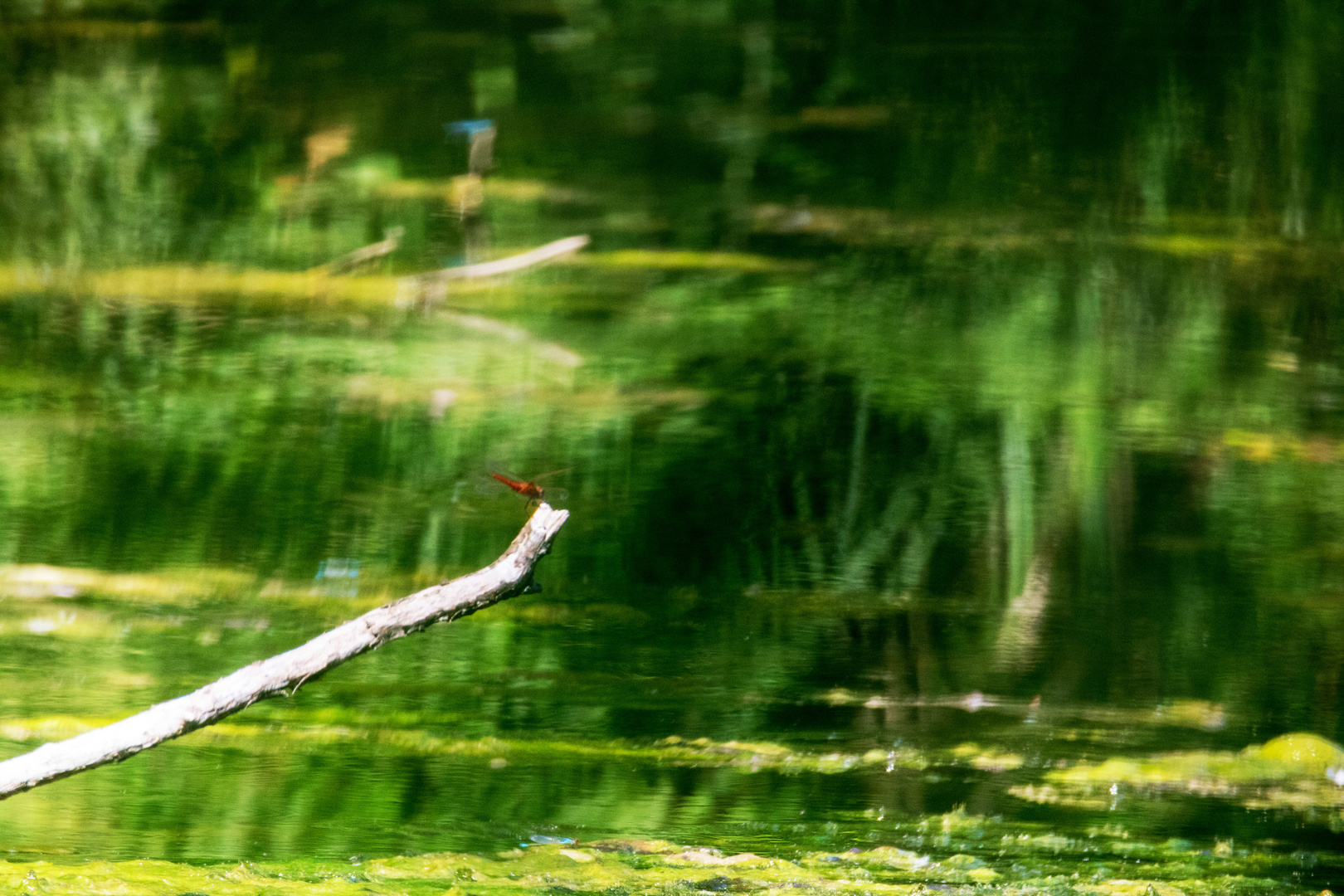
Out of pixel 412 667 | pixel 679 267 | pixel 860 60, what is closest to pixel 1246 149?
pixel 860 60

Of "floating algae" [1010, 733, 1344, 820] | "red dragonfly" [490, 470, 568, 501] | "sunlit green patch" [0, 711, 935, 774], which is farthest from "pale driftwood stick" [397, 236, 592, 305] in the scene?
"floating algae" [1010, 733, 1344, 820]

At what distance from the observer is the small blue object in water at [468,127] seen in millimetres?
936

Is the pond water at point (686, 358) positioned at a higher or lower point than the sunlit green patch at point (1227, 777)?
higher

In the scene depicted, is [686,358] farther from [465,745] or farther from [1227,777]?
[1227,777]

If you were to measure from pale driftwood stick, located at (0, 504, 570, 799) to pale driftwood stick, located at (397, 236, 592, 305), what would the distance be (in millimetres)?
373

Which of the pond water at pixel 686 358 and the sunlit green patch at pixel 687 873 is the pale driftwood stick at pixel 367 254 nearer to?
the pond water at pixel 686 358

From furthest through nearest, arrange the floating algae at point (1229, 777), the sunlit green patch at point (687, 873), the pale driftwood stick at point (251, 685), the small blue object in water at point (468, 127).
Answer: the small blue object in water at point (468, 127) < the floating algae at point (1229, 777) < the sunlit green patch at point (687, 873) < the pale driftwood stick at point (251, 685)

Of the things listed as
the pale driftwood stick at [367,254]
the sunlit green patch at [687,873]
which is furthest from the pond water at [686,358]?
the sunlit green patch at [687,873]

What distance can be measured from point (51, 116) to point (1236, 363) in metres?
0.83

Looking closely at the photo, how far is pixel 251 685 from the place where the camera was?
62cm

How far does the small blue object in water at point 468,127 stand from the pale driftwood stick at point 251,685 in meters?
0.42

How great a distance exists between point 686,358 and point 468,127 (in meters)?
0.22

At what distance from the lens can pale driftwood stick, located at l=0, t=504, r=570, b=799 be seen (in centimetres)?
60

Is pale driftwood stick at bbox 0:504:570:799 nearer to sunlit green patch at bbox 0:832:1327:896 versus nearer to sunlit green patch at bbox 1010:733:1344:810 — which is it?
sunlit green patch at bbox 0:832:1327:896
